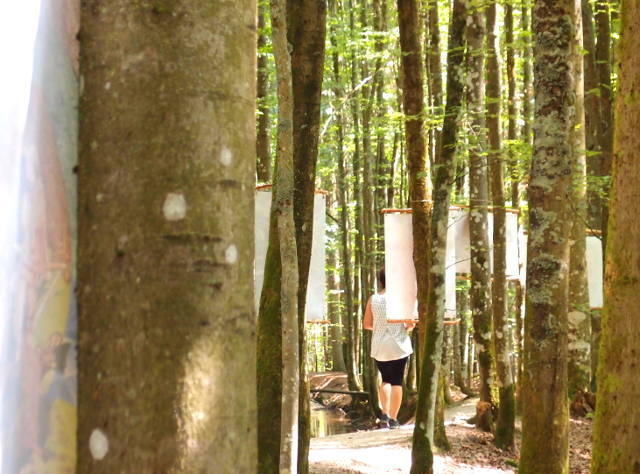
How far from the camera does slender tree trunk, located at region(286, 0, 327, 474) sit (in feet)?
22.9

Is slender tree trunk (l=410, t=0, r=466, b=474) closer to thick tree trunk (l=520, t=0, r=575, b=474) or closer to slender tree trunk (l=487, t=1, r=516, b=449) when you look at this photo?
thick tree trunk (l=520, t=0, r=575, b=474)

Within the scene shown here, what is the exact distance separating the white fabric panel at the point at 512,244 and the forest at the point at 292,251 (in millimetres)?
54

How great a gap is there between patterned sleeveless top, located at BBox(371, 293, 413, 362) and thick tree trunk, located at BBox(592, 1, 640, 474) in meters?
6.97

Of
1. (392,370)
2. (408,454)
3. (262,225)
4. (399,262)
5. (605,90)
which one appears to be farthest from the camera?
(605,90)

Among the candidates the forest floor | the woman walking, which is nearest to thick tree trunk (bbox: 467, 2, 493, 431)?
the forest floor

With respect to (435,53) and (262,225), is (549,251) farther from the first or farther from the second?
(435,53)

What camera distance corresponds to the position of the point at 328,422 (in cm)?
1953

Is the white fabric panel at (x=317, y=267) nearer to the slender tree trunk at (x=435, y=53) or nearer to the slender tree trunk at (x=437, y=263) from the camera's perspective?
the slender tree trunk at (x=437, y=263)

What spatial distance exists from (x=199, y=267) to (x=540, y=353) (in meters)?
4.89

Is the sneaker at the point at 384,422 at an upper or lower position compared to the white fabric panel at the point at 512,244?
lower

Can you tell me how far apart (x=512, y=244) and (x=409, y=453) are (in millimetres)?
3275

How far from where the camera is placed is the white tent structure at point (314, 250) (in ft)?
24.4

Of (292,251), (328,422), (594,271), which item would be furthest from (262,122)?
(292,251)

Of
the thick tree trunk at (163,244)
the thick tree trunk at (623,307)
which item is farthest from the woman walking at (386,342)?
the thick tree trunk at (163,244)
